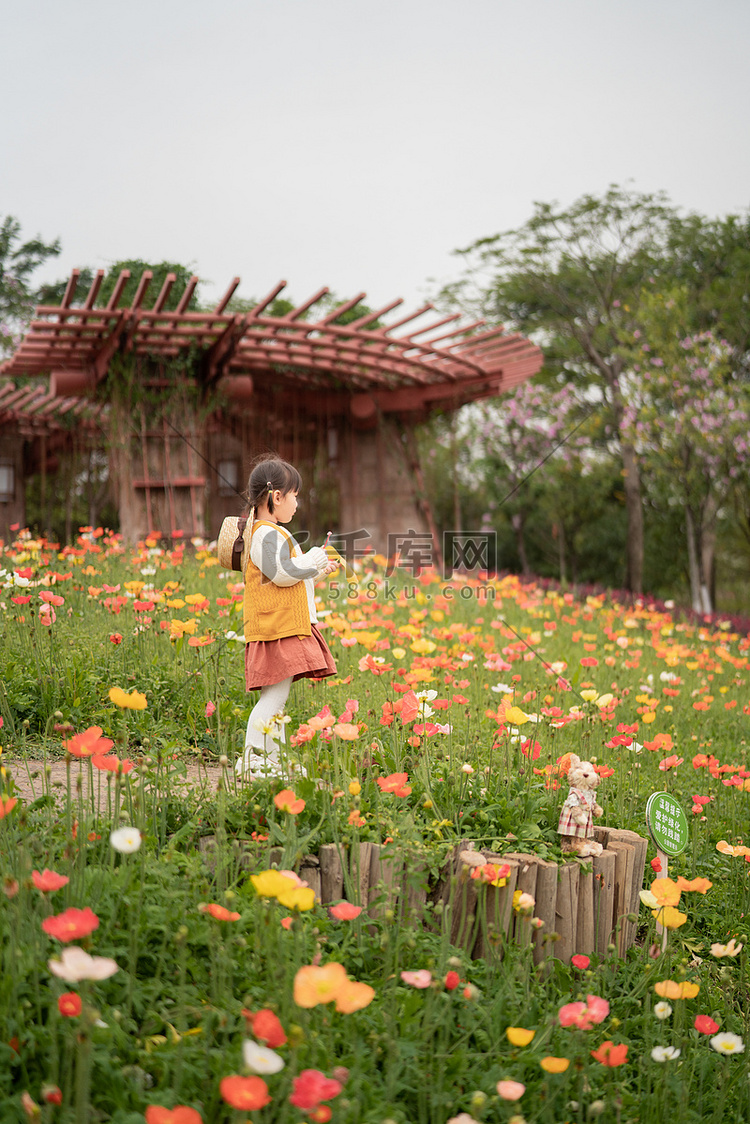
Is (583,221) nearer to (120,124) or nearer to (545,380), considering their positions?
(545,380)

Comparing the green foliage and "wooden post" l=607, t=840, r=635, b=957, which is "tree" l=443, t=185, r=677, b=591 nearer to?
the green foliage

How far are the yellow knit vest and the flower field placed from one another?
0.89 ft

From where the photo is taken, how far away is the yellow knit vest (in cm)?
304

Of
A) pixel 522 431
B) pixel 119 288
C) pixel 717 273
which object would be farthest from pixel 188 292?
pixel 717 273

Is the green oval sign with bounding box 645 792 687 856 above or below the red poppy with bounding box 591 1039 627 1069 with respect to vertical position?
above

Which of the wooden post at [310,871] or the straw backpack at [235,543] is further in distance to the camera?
the straw backpack at [235,543]

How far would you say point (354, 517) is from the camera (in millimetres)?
A: 11672

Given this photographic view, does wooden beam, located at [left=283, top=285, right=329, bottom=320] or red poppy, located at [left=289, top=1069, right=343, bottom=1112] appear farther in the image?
wooden beam, located at [left=283, top=285, right=329, bottom=320]

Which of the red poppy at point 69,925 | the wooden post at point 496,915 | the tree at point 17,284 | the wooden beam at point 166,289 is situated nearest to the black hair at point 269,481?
the wooden post at point 496,915

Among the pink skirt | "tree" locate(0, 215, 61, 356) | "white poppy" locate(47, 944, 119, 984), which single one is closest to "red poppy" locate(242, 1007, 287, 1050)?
"white poppy" locate(47, 944, 119, 984)

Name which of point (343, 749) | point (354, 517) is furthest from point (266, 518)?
point (354, 517)

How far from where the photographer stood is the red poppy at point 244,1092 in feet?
3.96

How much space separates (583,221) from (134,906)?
53.6 feet

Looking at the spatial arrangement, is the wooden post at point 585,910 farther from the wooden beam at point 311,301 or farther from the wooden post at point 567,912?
the wooden beam at point 311,301
